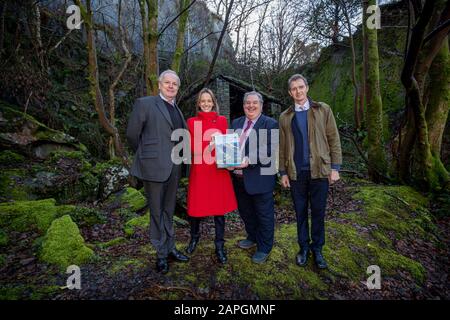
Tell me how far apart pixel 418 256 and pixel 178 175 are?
12.8 ft

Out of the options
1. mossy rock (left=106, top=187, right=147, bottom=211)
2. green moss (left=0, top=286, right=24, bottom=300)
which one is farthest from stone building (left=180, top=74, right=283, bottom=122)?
green moss (left=0, top=286, right=24, bottom=300)

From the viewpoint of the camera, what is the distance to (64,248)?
3.21m

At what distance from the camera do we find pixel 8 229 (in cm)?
368

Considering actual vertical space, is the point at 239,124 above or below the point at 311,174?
above

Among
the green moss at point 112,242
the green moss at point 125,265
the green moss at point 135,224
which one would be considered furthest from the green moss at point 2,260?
the green moss at point 135,224

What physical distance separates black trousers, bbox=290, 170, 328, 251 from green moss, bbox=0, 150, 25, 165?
6642mm

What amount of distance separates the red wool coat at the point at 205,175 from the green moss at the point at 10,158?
18.5 ft

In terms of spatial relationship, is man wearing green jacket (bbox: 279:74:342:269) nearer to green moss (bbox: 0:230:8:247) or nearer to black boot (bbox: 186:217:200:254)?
black boot (bbox: 186:217:200:254)

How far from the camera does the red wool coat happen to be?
2830mm

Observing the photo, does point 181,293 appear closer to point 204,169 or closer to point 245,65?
point 204,169

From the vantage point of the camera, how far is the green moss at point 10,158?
5.88 metres

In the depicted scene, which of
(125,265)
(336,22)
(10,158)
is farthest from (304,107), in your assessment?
(336,22)

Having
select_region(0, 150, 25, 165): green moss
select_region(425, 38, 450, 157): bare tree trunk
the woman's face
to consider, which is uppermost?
select_region(425, 38, 450, 157): bare tree trunk

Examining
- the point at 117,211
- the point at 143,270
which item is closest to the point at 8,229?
the point at 117,211
